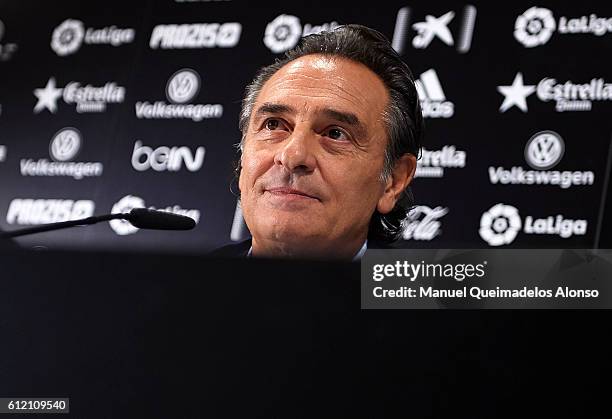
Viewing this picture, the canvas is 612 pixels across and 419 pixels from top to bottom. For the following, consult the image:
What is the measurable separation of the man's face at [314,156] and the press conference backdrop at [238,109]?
1.84 m

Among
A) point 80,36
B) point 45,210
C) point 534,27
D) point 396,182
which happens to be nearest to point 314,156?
point 396,182

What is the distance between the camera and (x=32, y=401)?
3.16ft

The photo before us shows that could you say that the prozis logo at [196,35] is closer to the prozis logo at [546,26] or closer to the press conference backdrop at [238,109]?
the press conference backdrop at [238,109]

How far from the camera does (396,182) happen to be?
2328 mm

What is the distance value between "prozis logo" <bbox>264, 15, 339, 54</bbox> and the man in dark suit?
2.65 metres

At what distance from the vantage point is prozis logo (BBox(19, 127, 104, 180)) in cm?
530

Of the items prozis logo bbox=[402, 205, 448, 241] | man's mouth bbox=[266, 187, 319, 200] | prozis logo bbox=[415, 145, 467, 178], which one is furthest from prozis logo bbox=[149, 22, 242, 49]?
man's mouth bbox=[266, 187, 319, 200]

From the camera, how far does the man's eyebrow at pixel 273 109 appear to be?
2177 mm

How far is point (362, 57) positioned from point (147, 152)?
305 centimetres

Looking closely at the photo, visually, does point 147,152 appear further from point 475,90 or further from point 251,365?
point 251,365

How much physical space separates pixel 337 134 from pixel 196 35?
10.5 feet

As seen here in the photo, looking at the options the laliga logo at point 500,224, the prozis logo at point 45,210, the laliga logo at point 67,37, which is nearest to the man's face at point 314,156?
the laliga logo at point 500,224

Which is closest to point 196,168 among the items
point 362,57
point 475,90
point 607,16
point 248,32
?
point 248,32

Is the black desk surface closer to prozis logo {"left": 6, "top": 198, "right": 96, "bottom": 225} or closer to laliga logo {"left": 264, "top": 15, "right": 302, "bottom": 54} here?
laliga logo {"left": 264, "top": 15, "right": 302, "bottom": 54}
